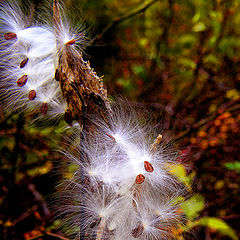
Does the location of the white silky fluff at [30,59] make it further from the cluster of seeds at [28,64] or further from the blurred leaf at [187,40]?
the blurred leaf at [187,40]

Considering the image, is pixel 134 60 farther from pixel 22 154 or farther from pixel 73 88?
pixel 73 88

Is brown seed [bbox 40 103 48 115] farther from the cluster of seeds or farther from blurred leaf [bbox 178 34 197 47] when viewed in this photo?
blurred leaf [bbox 178 34 197 47]

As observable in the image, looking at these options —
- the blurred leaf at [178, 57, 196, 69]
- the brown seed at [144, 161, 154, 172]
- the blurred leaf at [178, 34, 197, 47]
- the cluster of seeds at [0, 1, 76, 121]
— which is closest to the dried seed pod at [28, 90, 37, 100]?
the cluster of seeds at [0, 1, 76, 121]

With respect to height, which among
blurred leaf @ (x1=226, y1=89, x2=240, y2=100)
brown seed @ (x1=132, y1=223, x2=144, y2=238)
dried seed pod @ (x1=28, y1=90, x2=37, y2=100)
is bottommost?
brown seed @ (x1=132, y1=223, x2=144, y2=238)

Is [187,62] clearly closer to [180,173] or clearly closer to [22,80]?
[180,173]

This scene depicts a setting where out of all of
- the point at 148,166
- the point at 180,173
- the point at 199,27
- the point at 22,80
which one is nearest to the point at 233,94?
the point at 199,27

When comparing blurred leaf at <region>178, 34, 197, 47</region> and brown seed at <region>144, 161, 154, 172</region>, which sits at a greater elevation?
blurred leaf at <region>178, 34, 197, 47</region>

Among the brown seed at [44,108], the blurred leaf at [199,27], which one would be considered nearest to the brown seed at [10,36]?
the brown seed at [44,108]
